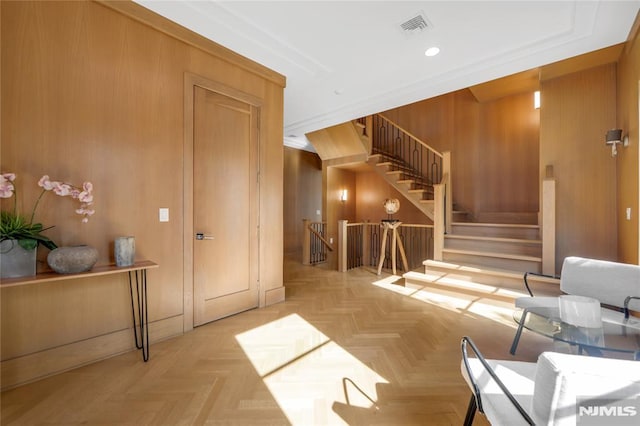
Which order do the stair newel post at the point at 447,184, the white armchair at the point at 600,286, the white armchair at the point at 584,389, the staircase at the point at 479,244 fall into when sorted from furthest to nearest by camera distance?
the stair newel post at the point at 447,184 < the staircase at the point at 479,244 < the white armchair at the point at 600,286 < the white armchair at the point at 584,389

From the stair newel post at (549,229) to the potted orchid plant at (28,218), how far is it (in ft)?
16.8

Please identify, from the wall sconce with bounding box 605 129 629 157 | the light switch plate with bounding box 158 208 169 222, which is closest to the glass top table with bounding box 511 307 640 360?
the wall sconce with bounding box 605 129 629 157

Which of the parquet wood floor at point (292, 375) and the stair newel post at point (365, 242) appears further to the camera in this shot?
the stair newel post at point (365, 242)

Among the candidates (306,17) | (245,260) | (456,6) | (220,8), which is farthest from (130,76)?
(456,6)

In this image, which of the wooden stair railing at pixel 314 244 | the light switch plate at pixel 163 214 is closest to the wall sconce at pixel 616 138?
the wooden stair railing at pixel 314 244

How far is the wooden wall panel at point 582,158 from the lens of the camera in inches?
145

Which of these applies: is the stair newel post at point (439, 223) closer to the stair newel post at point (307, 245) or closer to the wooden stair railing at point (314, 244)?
the wooden stair railing at point (314, 244)

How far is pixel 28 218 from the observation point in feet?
6.54

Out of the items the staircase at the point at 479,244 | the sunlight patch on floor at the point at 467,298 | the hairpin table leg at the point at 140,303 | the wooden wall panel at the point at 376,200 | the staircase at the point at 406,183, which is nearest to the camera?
the hairpin table leg at the point at 140,303

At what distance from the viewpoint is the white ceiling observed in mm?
2529

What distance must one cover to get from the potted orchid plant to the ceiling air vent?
319 cm

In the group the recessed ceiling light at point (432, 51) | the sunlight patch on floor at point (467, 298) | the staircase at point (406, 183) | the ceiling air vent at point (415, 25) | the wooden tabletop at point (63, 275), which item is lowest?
the sunlight patch on floor at point (467, 298)

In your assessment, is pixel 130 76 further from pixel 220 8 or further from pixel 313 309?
pixel 313 309

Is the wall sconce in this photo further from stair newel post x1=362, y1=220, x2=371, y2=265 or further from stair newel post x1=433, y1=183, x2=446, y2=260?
Answer: stair newel post x1=362, y1=220, x2=371, y2=265
